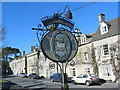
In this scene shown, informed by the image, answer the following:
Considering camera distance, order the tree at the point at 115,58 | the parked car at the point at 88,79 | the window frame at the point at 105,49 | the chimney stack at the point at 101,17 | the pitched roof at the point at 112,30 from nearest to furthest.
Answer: the parked car at the point at 88,79 < the tree at the point at 115,58 < the pitched roof at the point at 112,30 < the window frame at the point at 105,49 < the chimney stack at the point at 101,17

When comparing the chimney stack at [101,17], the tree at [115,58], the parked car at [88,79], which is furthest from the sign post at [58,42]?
the chimney stack at [101,17]

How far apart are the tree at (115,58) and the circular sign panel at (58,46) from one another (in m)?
18.2

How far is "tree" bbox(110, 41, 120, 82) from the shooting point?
21.8m

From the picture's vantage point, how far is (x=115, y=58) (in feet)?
72.5

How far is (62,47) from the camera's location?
16.7ft

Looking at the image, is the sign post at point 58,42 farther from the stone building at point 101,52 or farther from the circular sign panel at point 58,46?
the stone building at point 101,52

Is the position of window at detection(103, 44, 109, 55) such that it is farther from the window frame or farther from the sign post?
the sign post

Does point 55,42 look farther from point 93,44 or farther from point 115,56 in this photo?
point 93,44

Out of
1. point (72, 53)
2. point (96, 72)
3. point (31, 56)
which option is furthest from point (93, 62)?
point (31, 56)

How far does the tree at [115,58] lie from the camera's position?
2177 cm

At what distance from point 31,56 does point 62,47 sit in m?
46.0

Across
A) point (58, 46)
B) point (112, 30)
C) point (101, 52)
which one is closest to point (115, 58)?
point (101, 52)

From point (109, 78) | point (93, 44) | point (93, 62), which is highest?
point (93, 44)

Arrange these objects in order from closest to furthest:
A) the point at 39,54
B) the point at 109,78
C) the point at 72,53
Answer: the point at 72,53, the point at 109,78, the point at 39,54
